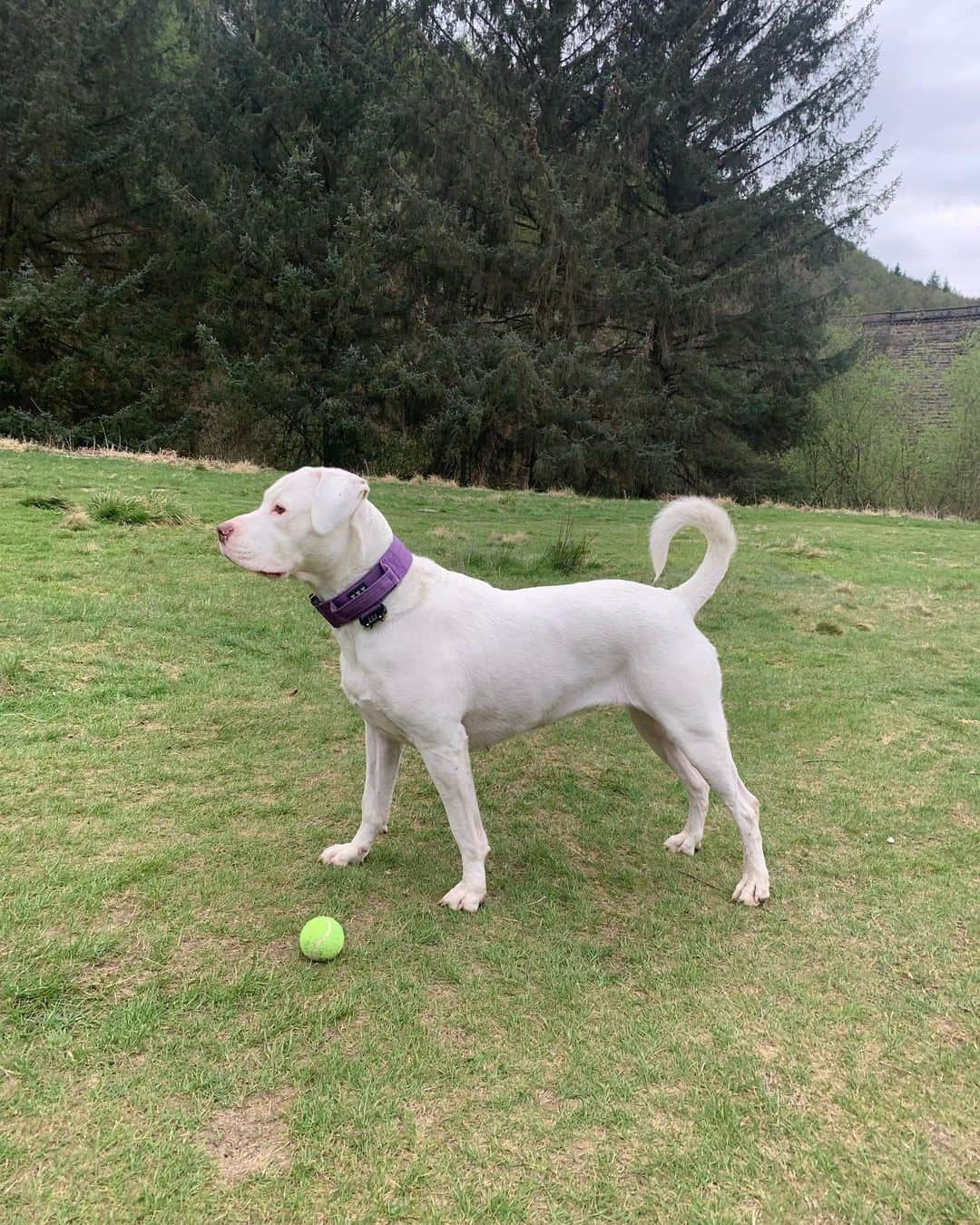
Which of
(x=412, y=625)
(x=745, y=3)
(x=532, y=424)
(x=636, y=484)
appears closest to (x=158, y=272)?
(x=532, y=424)

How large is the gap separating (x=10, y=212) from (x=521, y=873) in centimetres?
2897

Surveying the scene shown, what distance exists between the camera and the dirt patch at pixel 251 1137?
180cm

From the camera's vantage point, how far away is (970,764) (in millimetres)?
4406

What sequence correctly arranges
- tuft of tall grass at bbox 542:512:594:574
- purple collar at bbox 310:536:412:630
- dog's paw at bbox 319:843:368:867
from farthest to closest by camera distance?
tuft of tall grass at bbox 542:512:594:574 → dog's paw at bbox 319:843:368:867 → purple collar at bbox 310:536:412:630

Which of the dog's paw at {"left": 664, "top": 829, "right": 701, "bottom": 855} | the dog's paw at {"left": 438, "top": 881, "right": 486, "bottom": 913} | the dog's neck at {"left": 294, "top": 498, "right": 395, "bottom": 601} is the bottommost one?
the dog's paw at {"left": 664, "top": 829, "right": 701, "bottom": 855}

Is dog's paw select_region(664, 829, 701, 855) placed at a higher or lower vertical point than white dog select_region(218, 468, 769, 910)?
lower

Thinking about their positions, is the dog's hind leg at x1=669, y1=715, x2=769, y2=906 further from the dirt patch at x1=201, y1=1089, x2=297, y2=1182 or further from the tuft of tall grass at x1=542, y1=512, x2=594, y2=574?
the tuft of tall grass at x1=542, y1=512, x2=594, y2=574

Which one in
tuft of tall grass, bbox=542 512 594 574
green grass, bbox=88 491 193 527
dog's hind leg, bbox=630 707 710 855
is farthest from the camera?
green grass, bbox=88 491 193 527

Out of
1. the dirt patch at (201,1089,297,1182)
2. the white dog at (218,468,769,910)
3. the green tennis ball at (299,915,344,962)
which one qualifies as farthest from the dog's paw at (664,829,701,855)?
the dirt patch at (201,1089,297,1182)

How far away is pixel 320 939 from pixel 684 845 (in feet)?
5.91

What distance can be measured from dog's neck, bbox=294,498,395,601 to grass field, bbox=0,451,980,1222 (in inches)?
49.2

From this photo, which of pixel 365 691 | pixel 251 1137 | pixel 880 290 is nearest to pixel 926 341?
pixel 880 290

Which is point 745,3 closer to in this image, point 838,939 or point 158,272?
point 158,272

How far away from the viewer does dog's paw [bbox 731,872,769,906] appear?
308cm
